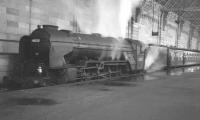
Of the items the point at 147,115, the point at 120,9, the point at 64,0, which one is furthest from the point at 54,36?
the point at 120,9

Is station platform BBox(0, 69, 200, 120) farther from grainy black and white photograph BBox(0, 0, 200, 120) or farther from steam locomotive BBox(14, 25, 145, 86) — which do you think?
steam locomotive BBox(14, 25, 145, 86)

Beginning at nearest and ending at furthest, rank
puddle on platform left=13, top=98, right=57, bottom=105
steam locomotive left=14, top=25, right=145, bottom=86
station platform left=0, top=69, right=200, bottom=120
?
1. station platform left=0, top=69, right=200, bottom=120
2. puddle on platform left=13, top=98, right=57, bottom=105
3. steam locomotive left=14, top=25, right=145, bottom=86

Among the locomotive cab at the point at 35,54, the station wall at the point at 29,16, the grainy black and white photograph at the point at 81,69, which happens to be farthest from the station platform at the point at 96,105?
the station wall at the point at 29,16

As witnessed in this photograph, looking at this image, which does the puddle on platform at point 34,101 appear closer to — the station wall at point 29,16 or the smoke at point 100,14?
the station wall at point 29,16

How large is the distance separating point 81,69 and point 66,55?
0.98 meters

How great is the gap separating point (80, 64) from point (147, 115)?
21.0ft

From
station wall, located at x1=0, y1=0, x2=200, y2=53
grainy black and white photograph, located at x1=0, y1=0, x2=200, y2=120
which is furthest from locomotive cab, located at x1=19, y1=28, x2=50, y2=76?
station wall, located at x1=0, y1=0, x2=200, y2=53

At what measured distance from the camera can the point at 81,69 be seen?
40.2ft

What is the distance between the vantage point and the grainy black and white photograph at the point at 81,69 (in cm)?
688

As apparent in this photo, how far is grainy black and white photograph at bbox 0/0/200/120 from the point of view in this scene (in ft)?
22.6

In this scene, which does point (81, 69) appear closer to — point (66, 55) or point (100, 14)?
→ point (66, 55)

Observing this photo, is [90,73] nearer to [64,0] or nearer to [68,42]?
[68,42]

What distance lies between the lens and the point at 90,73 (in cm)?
1341

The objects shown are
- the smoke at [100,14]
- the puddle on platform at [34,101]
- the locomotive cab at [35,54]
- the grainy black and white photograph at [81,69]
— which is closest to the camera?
the grainy black and white photograph at [81,69]
